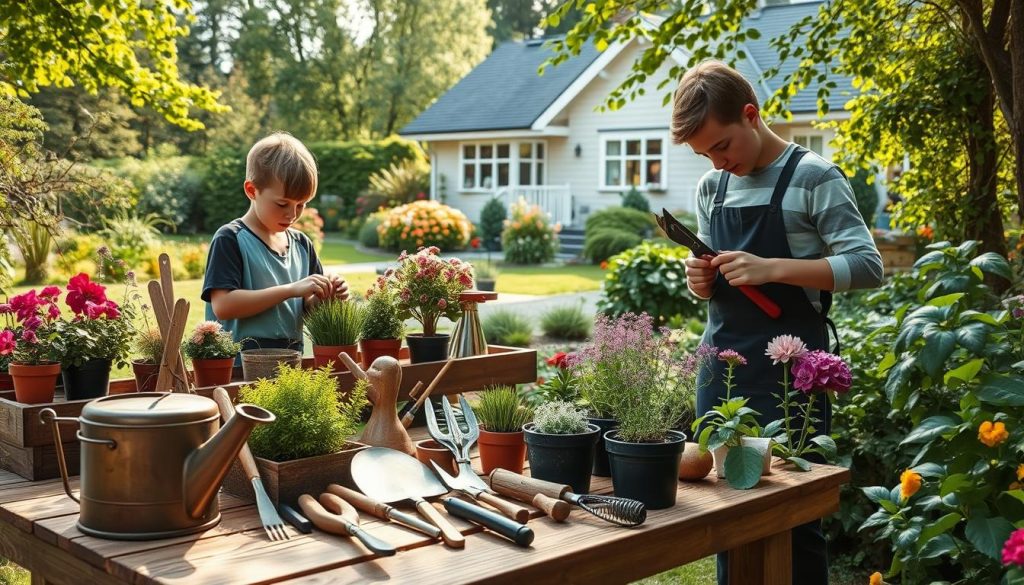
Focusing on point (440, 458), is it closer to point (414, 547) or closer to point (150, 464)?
point (414, 547)

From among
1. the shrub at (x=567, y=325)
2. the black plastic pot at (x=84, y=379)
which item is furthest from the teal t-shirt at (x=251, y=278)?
the shrub at (x=567, y=325)

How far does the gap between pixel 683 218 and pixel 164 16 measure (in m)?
13.3

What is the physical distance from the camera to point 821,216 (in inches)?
103

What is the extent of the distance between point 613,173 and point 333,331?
20.7 metres

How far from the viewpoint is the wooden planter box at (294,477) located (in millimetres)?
1835

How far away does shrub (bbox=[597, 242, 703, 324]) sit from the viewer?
8.79 metres

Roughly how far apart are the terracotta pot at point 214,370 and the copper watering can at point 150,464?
810 millimetres

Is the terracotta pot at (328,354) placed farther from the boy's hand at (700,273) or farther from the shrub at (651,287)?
the shrub at (651,287)

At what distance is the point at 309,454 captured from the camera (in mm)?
1910

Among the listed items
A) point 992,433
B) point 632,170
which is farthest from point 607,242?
point 992,433

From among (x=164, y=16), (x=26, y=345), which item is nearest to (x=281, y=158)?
(x=26, y=345)

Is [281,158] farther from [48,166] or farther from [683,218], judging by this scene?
[683,218]

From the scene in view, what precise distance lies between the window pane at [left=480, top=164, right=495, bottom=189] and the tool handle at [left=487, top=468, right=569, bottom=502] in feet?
75.3

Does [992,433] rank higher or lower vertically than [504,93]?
lower
